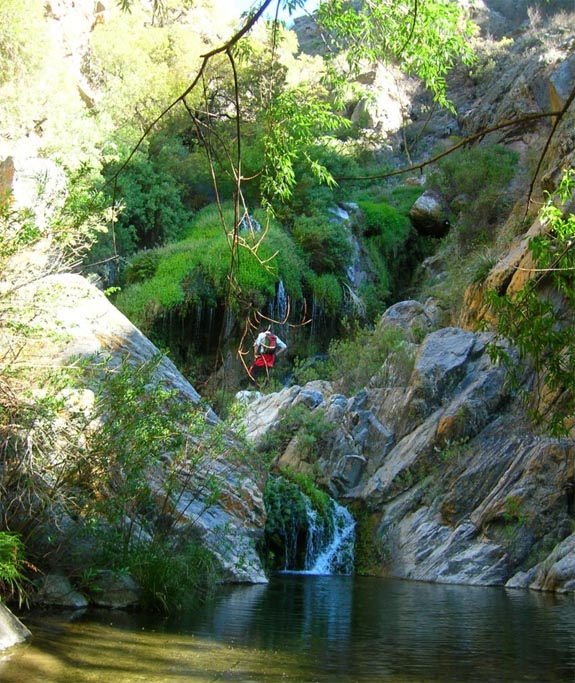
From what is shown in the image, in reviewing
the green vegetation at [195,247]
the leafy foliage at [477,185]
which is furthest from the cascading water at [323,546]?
the leafy foliage at [477,185]

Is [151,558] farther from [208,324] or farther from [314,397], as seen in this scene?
[208,324]

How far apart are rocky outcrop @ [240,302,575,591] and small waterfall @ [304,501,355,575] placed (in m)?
A: 0.62

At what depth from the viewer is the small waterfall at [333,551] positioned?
16.1m

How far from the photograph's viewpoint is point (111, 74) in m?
36.3

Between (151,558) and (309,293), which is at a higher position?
(309,293)

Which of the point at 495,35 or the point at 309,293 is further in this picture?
the point at 495,35

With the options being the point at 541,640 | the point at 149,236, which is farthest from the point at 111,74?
the point at 541,640

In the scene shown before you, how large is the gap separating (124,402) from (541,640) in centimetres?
433

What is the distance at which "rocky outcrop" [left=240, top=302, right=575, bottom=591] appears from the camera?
13.9 m

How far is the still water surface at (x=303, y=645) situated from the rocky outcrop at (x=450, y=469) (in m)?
3.71

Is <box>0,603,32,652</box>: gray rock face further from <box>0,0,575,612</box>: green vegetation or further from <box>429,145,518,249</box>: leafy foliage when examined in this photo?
<box>429,145,518,249</box>: leafy foliage

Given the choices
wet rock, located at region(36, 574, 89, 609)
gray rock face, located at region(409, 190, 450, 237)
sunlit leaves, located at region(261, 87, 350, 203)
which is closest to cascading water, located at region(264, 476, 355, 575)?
wet rock, located at region(36, 574, 89, 609)

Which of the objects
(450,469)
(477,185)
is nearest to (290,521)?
(450,469)

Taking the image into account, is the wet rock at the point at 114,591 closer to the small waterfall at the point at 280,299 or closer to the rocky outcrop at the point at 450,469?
the rocky outcrop at the point at 450,469
